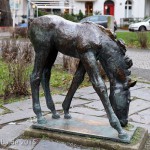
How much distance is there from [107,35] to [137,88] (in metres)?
3.96

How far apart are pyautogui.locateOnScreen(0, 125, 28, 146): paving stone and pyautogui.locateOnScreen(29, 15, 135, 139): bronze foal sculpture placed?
75 centimetres

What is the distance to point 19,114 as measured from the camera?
555 centimetres

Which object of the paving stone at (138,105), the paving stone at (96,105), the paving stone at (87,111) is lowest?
the paving stone at (138,105)

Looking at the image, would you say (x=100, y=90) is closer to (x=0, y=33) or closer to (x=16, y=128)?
(x=16, y=128)

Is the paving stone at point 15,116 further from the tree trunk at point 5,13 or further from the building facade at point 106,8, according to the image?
the building facade at point 106,8

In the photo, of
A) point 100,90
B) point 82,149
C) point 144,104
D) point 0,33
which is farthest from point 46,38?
point 0,33

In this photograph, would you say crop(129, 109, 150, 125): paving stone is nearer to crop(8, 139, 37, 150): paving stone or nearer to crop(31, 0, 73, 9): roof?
crop(8, 139, 37, 150): paving stone

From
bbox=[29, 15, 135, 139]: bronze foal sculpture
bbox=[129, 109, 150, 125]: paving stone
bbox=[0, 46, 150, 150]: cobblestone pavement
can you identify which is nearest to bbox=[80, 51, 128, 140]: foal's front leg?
bbox=[29, 15, 135, 139]: bronze foal sculpture

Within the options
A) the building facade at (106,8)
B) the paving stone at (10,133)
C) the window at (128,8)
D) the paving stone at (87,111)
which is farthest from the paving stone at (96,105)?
the window at (128,8)

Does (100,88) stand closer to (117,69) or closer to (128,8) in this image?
(117,69)

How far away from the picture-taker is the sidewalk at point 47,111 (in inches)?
168

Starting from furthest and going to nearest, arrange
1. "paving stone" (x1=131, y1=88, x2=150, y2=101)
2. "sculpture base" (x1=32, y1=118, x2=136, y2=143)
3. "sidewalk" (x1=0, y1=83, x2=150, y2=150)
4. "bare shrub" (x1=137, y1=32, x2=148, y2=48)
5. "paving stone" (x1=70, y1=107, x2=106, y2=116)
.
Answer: "bare shrub" (x1=137, y1=32, x2=148, y2=48) → "paving stone" (x1=131, y1=88, x2=150, y2=101) → "paving stone" (x1=70, y1=107, x2=106, y2=116) → "sidewalk" (x1=0, y1=83, x2=150, y2=150) → "sculpture base" (x1=32, y1=118, x2=136, y2=143)

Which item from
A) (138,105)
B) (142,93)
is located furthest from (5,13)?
(138,105)

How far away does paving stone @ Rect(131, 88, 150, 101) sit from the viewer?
702 cm
